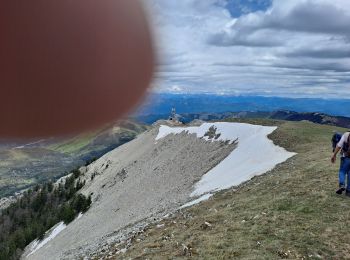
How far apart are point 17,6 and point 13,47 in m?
0.19

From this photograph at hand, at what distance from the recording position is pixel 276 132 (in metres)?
47.5

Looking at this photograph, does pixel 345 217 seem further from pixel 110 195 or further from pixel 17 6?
pixel 110 195

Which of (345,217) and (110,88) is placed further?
(345,217)

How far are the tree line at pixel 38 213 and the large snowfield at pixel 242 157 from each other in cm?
2497

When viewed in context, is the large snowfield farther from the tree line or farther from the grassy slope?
the tree line

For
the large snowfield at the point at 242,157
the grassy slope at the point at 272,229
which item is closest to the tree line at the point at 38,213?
the large snowfield at the point at 242,157

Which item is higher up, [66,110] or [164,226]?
[66,110]

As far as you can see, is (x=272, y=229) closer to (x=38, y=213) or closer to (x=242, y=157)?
(x=242, y=157)

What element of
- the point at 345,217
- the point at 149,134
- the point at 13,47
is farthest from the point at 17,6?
the point at 149,134

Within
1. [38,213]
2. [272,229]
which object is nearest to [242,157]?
[272,229]

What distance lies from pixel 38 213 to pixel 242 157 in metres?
62.1

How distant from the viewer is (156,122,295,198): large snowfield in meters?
32.7

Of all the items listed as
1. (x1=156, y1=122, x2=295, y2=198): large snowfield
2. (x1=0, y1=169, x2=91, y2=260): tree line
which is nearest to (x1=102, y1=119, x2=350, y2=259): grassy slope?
(x1=156, y1=122, x2=295, y2=198): large snowfield

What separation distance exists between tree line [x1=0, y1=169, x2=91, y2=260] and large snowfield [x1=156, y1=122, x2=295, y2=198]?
2497 cm
